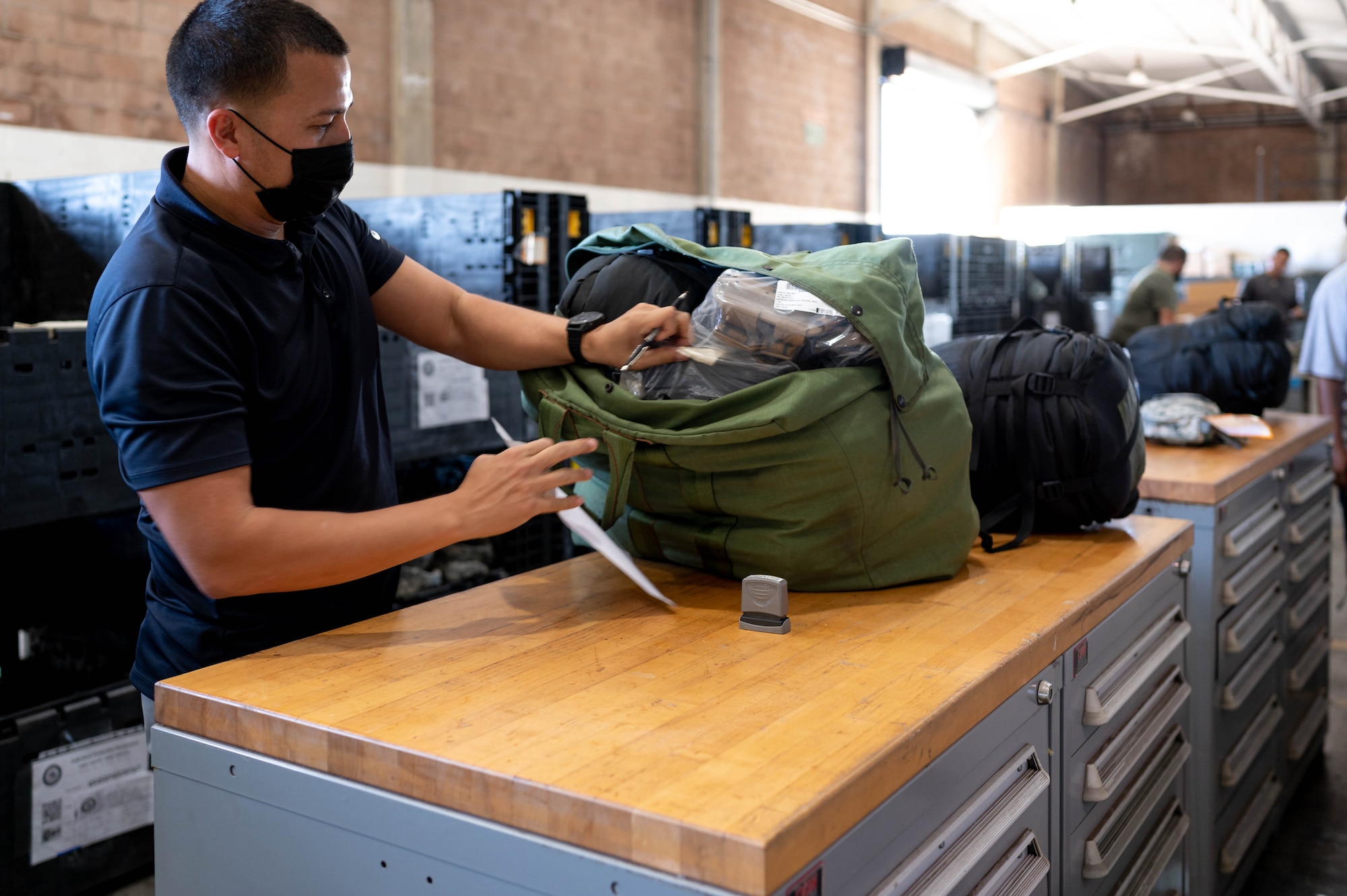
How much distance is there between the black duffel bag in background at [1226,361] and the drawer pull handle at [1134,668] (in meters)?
1.36

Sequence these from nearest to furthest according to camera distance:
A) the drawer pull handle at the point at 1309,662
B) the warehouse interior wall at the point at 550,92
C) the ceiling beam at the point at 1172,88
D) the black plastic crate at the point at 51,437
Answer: the black plastic crate at the point at 51,437 → the drawer pull handle at the point at 1309,662 → the warehouse interior wall at the point at 550,92 → the ceiling beam at the point at 1172,88

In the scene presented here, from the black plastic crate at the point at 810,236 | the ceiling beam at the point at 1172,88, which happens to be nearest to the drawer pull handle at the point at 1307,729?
the black plastic crate at the point at 810,236

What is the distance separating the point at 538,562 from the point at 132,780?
1.15 m

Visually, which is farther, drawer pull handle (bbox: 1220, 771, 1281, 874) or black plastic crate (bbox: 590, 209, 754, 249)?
black plastic crate (bbox: 590, 209, 754, 249)

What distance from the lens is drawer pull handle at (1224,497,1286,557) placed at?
2.28 metres

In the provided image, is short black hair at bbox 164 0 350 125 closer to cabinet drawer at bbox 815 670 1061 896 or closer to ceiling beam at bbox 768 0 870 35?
cabinet drawer at bbox 815 670 1061 896

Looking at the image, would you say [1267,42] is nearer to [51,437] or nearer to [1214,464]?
[1214,464]

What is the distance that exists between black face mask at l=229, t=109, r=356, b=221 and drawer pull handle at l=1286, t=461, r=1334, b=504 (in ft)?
Result: 8.10

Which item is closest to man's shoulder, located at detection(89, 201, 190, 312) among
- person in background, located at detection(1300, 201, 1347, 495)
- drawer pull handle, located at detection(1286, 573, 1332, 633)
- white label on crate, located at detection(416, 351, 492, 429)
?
white label on crate, located at detection(416, 351, 492, 429)

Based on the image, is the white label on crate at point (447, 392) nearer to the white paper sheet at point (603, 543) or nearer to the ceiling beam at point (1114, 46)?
the white paper sheet at point (603, 543)

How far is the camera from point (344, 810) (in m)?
1.01

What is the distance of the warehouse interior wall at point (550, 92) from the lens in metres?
3.90

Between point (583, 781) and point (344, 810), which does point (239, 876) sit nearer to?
point (344, 810)

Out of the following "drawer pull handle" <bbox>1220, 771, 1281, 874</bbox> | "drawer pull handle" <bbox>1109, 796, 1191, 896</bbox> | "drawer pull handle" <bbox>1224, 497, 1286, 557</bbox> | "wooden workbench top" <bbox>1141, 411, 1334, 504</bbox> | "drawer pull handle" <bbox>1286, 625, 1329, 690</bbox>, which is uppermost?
"wooden workbench top" <bbox>1141, 411, 1334, 504</bbox>
